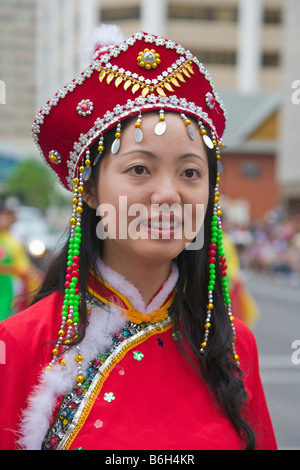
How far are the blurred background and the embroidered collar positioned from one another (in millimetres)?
500

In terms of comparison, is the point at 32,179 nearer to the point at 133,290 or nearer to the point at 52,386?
the point at 133,290

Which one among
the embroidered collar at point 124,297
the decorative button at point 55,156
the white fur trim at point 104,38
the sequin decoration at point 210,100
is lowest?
the embroidered collar at point 124,297

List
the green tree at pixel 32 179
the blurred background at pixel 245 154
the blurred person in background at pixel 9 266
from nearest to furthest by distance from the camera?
1. the blurred person in background at pixel 9 266
2. the blurred background at pixel 245 154
3. the green tree at pixel 32 179

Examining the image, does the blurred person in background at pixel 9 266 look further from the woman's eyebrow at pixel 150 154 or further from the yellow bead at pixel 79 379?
the woman's eyebrow at pixel 150 154

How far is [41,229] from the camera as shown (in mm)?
19219

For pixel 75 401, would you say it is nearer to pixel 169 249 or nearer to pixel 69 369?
pixel 69 369

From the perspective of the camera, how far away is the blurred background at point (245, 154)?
6.76m

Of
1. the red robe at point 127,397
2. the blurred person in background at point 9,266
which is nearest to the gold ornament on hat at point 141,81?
the red robe at point 127,397

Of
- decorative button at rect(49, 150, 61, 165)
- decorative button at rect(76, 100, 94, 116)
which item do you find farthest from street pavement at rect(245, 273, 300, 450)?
decorative button at rect(76, 100, 94, 116)

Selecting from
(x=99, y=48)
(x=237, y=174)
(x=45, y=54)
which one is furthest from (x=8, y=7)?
(x=99, y=48)

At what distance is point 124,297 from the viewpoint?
1.83m

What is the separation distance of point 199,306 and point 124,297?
252 millimetres

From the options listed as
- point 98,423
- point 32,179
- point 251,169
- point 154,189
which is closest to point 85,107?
point 154,189
